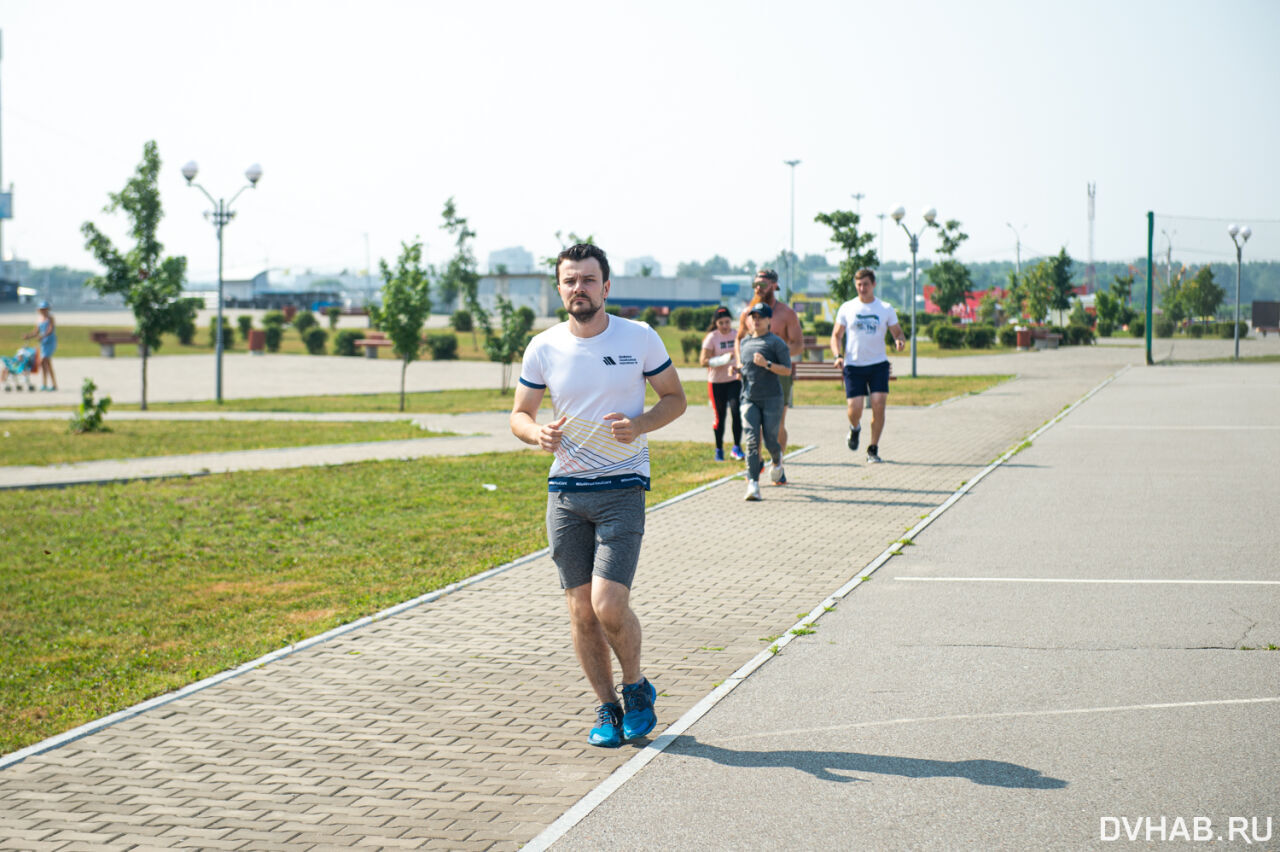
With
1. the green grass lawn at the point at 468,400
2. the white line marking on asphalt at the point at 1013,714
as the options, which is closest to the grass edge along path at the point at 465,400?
the green grass lawn at the point at 468,400

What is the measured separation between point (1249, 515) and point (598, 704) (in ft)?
21.6

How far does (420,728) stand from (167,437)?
574 inches

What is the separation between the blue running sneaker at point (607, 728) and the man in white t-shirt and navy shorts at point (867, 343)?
8.62 metres

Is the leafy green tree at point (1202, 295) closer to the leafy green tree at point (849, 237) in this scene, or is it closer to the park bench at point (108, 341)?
the leafy green tree at point (849, 237)

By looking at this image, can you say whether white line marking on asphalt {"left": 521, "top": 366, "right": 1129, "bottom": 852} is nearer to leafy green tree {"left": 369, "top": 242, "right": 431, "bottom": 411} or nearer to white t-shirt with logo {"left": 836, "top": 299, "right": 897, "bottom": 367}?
white t-shirt with logo {"left": 836, "top": 299, "right": 897, "bottom": 367}

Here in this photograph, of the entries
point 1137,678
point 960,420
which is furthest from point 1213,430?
point 1137,678

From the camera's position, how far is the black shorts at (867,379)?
44.1 ft

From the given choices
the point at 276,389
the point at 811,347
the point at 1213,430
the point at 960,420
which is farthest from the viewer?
the point at 811,347

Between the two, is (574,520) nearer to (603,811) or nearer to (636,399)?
(636,399)

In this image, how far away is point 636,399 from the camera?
4945mm

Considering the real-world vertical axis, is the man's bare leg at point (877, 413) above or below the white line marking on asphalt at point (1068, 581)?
above

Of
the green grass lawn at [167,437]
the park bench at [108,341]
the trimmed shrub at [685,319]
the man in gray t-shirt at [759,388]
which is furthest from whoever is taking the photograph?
the trimmed shrub at [685,319]

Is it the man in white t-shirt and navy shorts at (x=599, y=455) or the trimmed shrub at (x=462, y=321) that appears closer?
the man in white t-shirt and navy shorts at (x=599, y=455)

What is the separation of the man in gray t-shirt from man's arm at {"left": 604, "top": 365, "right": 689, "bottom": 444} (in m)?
5.88
